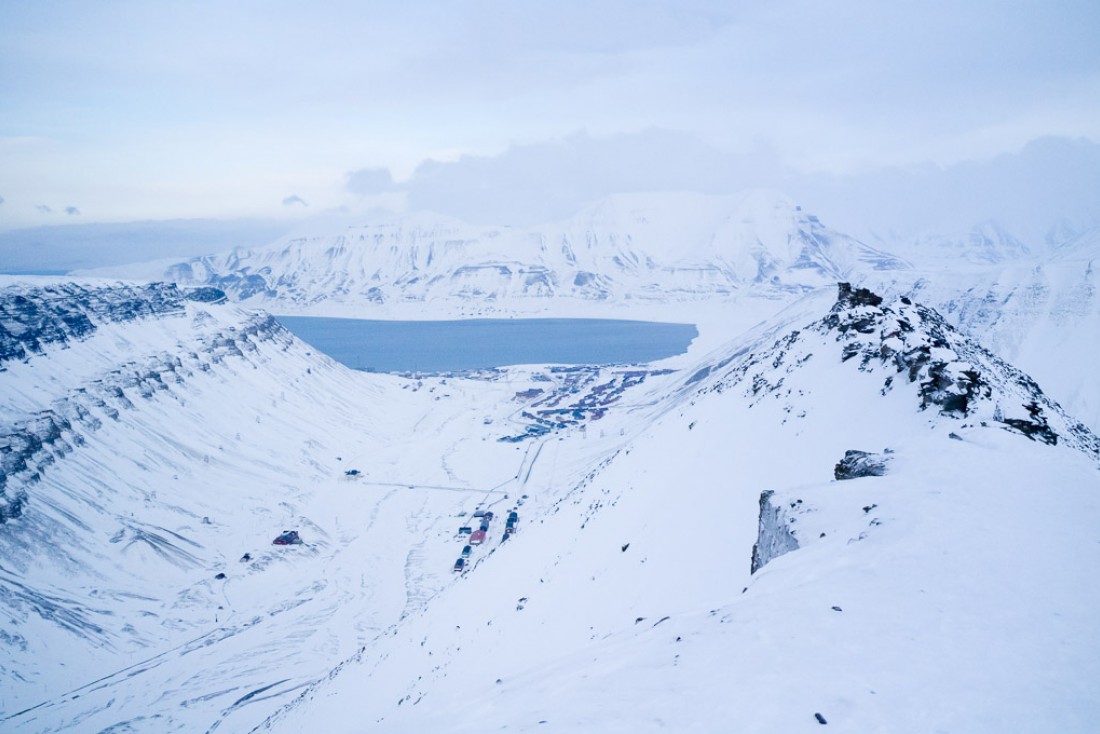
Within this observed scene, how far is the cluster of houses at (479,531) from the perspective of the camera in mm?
46072

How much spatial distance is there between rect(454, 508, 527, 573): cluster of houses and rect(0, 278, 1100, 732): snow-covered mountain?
3.48ft

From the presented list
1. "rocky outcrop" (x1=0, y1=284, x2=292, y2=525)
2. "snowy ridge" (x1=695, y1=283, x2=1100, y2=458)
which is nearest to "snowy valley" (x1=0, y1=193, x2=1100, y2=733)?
"snowy ridge" (x1=695, y1=283, x2=1100, y2=458)

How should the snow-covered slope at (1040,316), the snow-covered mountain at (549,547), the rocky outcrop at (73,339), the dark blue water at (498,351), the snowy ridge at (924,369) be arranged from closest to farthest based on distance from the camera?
the snow-covered mountain at (549,547), the snowy ridge at (924,369), the rocky outcrop at (73,339), the snow-covered slope at (1040,316), the dark blue water at (498,351)

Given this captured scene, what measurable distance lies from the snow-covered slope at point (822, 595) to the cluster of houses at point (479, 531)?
71.1 feet

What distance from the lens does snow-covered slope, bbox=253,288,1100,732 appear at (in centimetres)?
596

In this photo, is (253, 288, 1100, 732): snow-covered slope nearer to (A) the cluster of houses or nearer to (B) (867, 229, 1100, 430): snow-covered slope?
(A) the cluster of houses

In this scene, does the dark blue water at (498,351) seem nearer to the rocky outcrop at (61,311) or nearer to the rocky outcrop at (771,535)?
the rocky outcrop at (61,311)

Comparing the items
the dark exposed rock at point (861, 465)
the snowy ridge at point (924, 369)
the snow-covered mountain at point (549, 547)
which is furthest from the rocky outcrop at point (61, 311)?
the dark exposed rock at point (861, 465)

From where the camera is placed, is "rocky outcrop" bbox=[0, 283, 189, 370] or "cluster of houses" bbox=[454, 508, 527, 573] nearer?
"cluster of houses" bbox=[454, 508, 527, 573]

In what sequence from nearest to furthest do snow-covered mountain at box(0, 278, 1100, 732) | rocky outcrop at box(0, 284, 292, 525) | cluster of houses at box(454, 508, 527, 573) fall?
1. snow-covered mountain at box(0, 278, 1100, 732)
2. cluster of houses at box(454, 508, 527, 573)
3. rocky outcrop at box(0, 284, 292, 525)

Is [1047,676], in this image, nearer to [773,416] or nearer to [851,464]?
[851,464]

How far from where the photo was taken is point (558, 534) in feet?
90.7

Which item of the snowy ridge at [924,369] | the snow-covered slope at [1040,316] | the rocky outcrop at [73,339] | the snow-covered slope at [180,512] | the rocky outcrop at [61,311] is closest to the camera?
the snowy ridge at [924,369]

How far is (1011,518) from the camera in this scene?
348 inches
